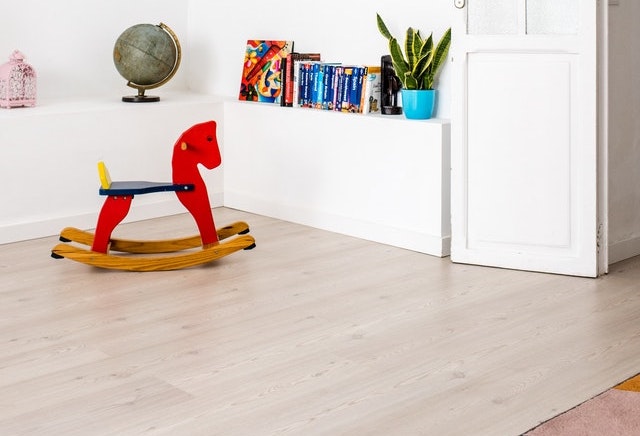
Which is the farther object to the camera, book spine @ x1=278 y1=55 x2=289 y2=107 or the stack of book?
book spine @ x1=278 y1=55 x2=289 y2=107

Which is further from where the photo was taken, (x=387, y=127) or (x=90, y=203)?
(x=90, y=203)

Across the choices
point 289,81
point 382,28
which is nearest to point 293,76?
point 289,81

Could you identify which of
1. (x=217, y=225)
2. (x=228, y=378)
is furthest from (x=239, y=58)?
(x=228, y=378)

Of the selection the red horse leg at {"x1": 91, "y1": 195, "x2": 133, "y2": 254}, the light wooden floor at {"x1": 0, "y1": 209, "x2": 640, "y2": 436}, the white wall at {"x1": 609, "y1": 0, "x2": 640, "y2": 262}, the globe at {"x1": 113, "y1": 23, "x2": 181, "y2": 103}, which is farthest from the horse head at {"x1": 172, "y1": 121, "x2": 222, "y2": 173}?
the white wall at {"x1": 609, "y1": 0, "x2": 640, "y2": 262}

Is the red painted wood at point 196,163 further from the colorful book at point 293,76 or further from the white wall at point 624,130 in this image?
the white wall at point 624,130

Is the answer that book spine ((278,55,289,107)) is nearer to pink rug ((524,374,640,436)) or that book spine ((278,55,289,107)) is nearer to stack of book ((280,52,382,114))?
stack of book ((280,52,382,114))

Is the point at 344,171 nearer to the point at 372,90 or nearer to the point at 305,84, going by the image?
the point at 372,90

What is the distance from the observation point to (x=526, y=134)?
363 centimetres

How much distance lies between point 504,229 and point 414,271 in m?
0.39

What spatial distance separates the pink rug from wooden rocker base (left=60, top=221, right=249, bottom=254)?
198 cm

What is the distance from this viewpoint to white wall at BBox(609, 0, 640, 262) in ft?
12.2

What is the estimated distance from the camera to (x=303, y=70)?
4500mm

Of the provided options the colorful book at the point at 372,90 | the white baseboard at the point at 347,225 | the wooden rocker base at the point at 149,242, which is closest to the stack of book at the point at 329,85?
the colorful book at the point at 372,90

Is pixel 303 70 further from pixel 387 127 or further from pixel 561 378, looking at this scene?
pixel 561 378
